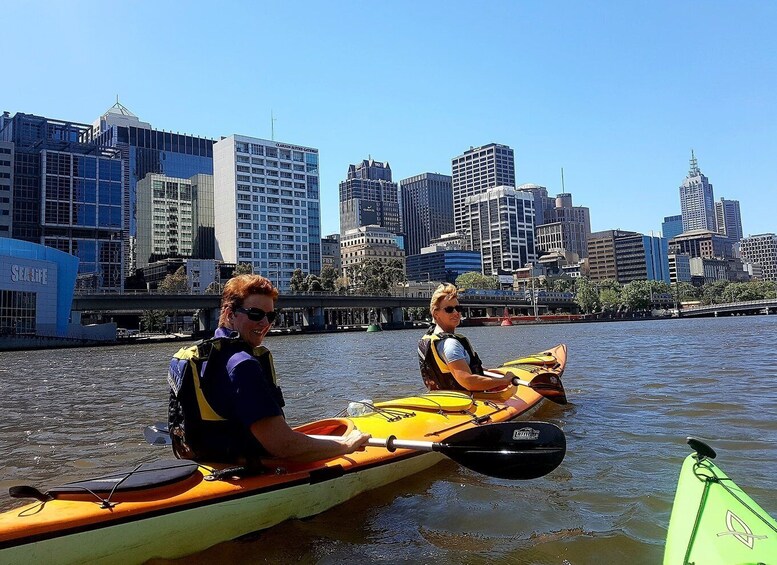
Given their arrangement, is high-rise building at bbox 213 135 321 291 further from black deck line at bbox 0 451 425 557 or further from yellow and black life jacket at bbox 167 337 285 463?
yellow and black life jacket at bbox 167 337 285 463

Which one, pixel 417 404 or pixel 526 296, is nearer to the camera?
pixel 417 404

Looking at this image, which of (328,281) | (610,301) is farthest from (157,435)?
(610,301)

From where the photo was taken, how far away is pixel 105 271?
389ft

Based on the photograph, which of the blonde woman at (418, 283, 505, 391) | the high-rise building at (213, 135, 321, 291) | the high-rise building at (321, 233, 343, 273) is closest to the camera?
the blonde woman at (418, 283, 505, 391)

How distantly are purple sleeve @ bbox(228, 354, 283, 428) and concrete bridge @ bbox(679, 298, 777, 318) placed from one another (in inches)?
5287

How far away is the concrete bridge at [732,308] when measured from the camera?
379ft

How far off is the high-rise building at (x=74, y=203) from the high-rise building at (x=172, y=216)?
4170cm

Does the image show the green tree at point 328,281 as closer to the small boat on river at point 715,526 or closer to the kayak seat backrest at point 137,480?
the kayak seat backrest at point 137,480

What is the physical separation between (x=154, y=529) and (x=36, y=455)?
5.44 m

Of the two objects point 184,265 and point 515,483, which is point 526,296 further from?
point 515,483

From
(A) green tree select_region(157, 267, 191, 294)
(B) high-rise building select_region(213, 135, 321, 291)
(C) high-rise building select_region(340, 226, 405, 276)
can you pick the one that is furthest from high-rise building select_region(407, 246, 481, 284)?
(A) green tree select_region(157, 267, 191, 294)

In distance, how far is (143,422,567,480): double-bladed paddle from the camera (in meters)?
5.25

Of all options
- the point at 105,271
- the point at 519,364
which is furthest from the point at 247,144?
the point at 519,364

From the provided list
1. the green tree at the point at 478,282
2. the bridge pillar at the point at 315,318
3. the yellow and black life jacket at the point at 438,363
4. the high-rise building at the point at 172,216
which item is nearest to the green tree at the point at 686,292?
the green tree at the point at 478,282
